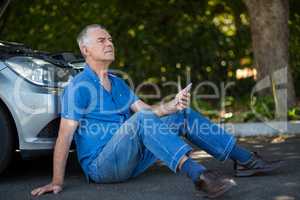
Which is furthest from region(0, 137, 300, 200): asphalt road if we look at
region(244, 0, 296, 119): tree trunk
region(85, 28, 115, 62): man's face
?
region(244, 0, 296, 119): tree trunk

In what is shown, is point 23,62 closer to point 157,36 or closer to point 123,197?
point 123,197

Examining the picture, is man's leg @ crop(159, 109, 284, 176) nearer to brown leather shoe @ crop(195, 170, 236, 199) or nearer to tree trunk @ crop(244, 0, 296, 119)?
brown leather shoe @ crop(195, 170, 236, 199)

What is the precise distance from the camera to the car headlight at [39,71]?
5016mm

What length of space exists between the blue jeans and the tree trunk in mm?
3962

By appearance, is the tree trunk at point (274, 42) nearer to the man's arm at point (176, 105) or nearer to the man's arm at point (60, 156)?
the man's arm at point (176, 105)

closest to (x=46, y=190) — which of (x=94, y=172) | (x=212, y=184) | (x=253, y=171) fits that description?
(x=94, y=172)

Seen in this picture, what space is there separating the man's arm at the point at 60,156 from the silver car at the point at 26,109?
0.45 meters

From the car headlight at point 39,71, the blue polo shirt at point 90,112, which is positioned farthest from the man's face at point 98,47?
the car headlight at point 39,71

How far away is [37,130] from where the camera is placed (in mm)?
4930

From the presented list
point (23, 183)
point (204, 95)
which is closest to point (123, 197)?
point (23, 183)

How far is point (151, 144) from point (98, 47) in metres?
0.93

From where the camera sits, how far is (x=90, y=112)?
470 cm

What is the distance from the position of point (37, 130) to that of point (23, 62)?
55 centimetres

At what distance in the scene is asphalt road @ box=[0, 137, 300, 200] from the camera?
14.4 feet
